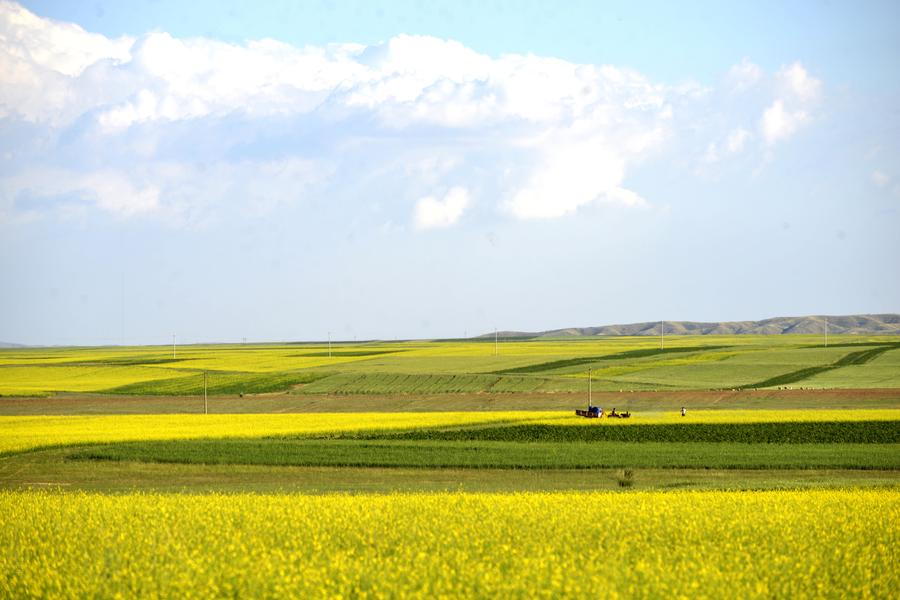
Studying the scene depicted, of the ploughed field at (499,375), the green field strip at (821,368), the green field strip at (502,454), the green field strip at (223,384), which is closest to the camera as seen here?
the green field strip at (502,454)

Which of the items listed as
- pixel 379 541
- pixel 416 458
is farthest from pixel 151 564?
pixel 416 458

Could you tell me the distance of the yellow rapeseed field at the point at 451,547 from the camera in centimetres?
1476

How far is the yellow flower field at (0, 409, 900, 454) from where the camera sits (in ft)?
155

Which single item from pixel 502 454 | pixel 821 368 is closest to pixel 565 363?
pixel 821 368

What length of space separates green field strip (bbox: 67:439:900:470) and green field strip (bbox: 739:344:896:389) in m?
41.6

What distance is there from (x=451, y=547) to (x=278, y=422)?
132ft

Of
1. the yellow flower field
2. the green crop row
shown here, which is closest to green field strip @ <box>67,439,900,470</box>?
the green crop row

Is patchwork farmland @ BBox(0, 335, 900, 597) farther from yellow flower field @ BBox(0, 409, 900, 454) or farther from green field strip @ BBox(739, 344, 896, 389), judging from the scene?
green field strip @ BBox(739, 344, 896, 389)

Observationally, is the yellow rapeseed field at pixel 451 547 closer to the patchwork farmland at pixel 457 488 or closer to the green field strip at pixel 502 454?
the patchwork farmland at pixel 457 488

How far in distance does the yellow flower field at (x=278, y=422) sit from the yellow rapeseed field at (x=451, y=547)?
2444 centimetres

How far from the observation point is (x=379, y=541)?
17844 mm

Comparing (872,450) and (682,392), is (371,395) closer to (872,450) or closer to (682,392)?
(682,392)

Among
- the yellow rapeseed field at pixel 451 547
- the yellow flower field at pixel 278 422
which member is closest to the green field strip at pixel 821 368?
the yellow flower field at pixel 278 422

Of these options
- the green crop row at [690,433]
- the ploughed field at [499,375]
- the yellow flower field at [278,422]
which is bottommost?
the green crop row at [690,433]
